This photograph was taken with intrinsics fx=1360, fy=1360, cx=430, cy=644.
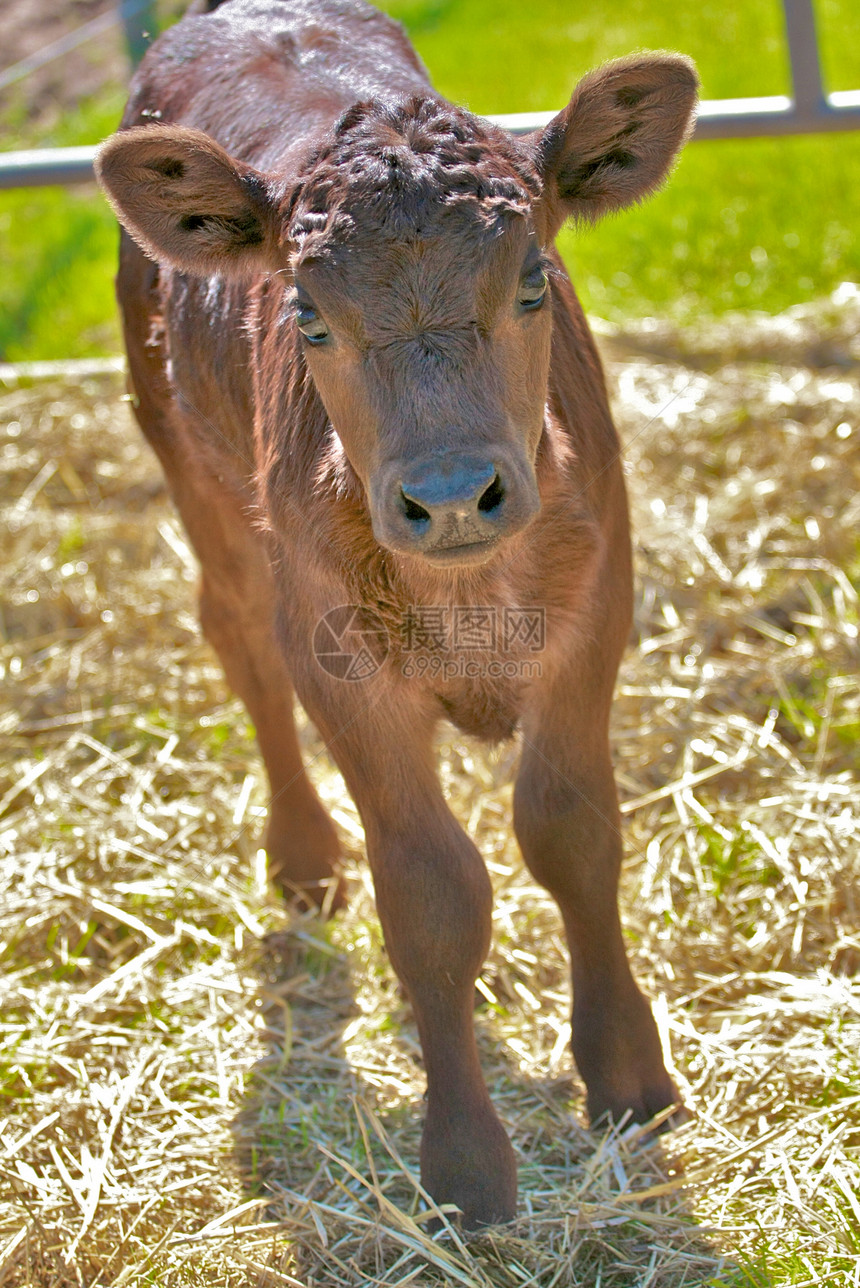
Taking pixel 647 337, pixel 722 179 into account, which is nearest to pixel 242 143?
pixel 647 337

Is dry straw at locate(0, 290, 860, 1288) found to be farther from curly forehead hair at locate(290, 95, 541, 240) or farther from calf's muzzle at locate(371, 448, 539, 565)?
curly forehead hair at locate(290, 95, 541, 240)

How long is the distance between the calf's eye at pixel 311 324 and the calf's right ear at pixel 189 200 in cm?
37

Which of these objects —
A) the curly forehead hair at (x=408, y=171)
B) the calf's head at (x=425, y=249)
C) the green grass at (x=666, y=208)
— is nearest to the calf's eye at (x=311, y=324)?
the calf's head at (x=425, y=249)

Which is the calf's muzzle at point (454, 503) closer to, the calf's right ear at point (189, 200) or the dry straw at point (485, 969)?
the calf's right ear at point (189, 200)

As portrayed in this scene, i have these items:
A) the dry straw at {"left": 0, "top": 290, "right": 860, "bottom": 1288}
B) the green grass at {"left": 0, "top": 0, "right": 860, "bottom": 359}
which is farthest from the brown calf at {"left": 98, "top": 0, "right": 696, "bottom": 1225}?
the green grass at {"left": 0, "top": 0, "right": 860, "bottom": 359}

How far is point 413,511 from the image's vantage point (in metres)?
2.73

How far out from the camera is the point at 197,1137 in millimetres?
3768

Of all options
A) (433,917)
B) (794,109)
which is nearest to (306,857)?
(433,917)

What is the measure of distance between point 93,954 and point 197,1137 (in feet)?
3.13

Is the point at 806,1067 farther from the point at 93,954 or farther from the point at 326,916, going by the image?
the point at 93,954

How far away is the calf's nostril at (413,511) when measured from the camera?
271 cm

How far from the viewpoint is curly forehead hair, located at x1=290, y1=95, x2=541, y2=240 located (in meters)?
2.85

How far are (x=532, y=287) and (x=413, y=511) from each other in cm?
63

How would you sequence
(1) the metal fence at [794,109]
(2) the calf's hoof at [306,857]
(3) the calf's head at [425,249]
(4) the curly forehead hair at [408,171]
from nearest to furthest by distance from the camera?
(3) the calf's head at [425,249] → (4) the curly forehead hair at [408,171] → (2) the calf's hoof at [306,857] → (1) the metal fence at [794,109]
